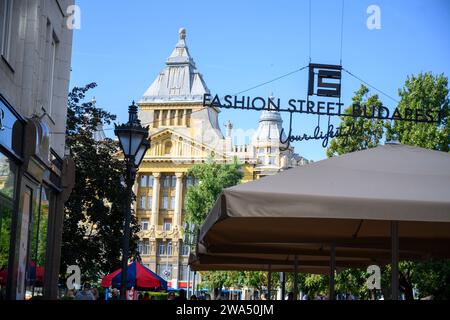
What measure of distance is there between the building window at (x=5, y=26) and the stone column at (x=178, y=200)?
A: 10154cm

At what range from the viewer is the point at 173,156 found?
11525cm

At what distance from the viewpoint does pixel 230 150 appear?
114 metres

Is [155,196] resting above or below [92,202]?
above

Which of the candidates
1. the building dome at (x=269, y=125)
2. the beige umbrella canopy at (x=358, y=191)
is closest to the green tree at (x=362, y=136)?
the beige umbrella canopy at (x=358, y=191)

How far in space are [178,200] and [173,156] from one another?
587cm

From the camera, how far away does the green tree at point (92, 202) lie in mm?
35000

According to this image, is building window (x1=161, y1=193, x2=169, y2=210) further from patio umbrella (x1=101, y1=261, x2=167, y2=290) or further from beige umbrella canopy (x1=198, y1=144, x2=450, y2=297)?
beige umbrella canopy (x1=198, y1=144, x2=450, y2=297)

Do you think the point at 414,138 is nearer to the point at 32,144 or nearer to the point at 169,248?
the point at 32,144

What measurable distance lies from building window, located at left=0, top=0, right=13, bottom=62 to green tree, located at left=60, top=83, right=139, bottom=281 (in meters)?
22.0

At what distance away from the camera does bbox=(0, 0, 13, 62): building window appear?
12.3 meters

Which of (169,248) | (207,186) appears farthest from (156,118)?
(207,186)

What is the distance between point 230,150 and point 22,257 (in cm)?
10053

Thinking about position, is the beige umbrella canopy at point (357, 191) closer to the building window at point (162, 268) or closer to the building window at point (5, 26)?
the building window at point (5, 26)
